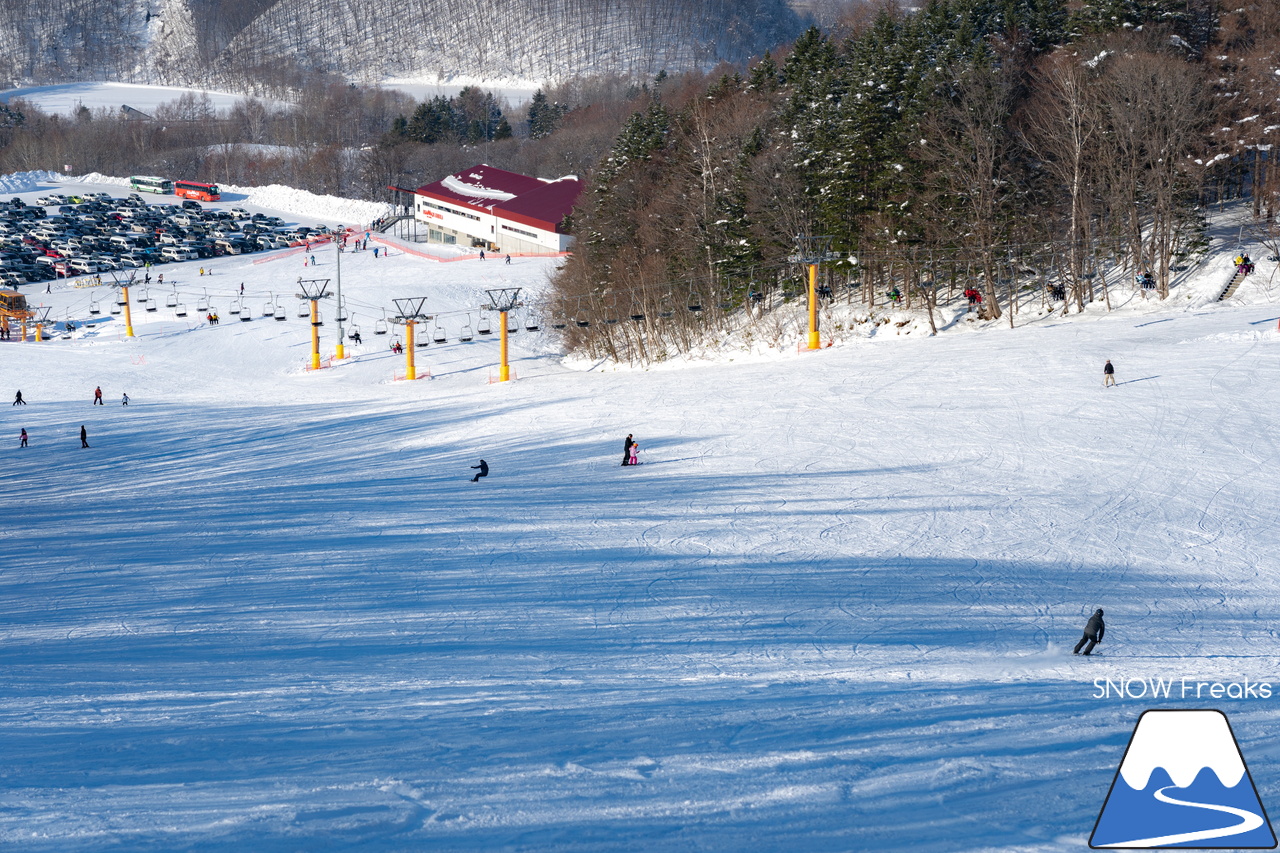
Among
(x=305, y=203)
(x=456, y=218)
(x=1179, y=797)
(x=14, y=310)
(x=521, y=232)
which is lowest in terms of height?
(x=1179, y=797)

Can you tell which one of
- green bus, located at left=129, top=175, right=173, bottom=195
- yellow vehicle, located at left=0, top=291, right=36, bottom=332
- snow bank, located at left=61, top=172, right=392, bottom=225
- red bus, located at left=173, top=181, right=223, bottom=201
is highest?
green bus, located at left=129, top=175, right=173, bottom=195

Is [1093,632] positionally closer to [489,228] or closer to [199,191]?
[489,228]

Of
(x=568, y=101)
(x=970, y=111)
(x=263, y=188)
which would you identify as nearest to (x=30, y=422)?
(x=970, y=111)

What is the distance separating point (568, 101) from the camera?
169 metres

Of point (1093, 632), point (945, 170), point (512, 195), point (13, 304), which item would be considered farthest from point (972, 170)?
point (13, 304)

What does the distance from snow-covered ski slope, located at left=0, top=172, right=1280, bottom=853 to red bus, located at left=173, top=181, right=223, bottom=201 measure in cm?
9029

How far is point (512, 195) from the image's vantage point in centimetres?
7625

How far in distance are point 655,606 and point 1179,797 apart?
7349mm

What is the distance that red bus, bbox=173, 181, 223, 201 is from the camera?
4395 inches

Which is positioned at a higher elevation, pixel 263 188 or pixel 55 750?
pixel 263 188

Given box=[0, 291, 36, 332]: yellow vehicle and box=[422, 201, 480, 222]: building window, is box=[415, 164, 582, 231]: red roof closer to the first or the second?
box=[422, 201, 480, 222]: building window

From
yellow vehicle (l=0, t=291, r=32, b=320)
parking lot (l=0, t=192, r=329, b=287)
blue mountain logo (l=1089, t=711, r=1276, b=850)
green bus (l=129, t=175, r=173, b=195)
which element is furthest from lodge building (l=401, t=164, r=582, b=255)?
blue mountain logo (l=1089, t=711, r=1276, b=850)

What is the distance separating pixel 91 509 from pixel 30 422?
45.3 feet

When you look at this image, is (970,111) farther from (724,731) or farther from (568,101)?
(568,101)
